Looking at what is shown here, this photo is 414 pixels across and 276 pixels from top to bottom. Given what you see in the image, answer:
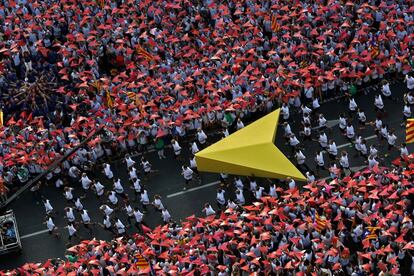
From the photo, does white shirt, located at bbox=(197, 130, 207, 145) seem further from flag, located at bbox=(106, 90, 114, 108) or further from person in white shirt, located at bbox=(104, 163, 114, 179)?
flag, located at bbox=(106, 90, 114, 108)

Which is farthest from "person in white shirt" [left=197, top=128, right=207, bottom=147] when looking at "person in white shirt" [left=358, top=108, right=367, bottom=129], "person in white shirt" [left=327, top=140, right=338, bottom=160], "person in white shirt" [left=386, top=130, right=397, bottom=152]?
"person in white shirt" [left=386, top=130, right=397, bottom=152]

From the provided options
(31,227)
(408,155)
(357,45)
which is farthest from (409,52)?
(31,227)

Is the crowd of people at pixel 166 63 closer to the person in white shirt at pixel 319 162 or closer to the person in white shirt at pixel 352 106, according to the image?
the person in white shirt at pixel 352 106

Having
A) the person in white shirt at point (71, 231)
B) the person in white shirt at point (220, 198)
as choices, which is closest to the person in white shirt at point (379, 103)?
the person in white shirt at point (220, 198)

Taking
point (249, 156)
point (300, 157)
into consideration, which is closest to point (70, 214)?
point (249, 156)

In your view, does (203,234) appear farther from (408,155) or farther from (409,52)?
(409,52)
